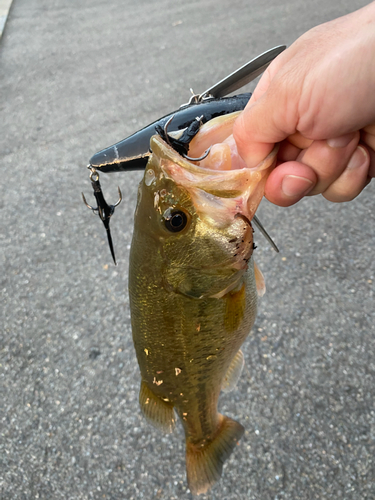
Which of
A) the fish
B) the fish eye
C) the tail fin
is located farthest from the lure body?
the tail fin

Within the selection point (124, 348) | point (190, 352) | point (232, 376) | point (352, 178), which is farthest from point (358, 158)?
A: point (124, 348)

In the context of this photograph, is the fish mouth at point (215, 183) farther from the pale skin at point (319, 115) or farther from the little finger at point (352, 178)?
the little finger at point (352, 178)

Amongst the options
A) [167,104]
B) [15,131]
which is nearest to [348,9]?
[167,104]

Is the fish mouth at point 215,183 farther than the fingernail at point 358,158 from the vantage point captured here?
No

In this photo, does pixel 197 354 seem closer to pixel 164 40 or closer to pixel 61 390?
pixel 61 390

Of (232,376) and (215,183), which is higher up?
(215,183)

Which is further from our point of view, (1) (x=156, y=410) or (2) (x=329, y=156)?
(1) (x=156, y=410)

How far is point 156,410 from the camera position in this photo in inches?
53.3

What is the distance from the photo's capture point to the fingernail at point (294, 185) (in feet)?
3.40

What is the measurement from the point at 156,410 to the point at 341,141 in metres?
1.09

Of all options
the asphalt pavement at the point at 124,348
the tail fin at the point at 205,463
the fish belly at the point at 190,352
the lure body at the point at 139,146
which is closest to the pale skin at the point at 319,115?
the lure body at the point at 139,146

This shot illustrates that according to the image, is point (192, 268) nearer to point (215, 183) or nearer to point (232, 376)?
point (215, 183)

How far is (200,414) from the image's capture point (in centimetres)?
139

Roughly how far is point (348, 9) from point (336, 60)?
6.17 m
